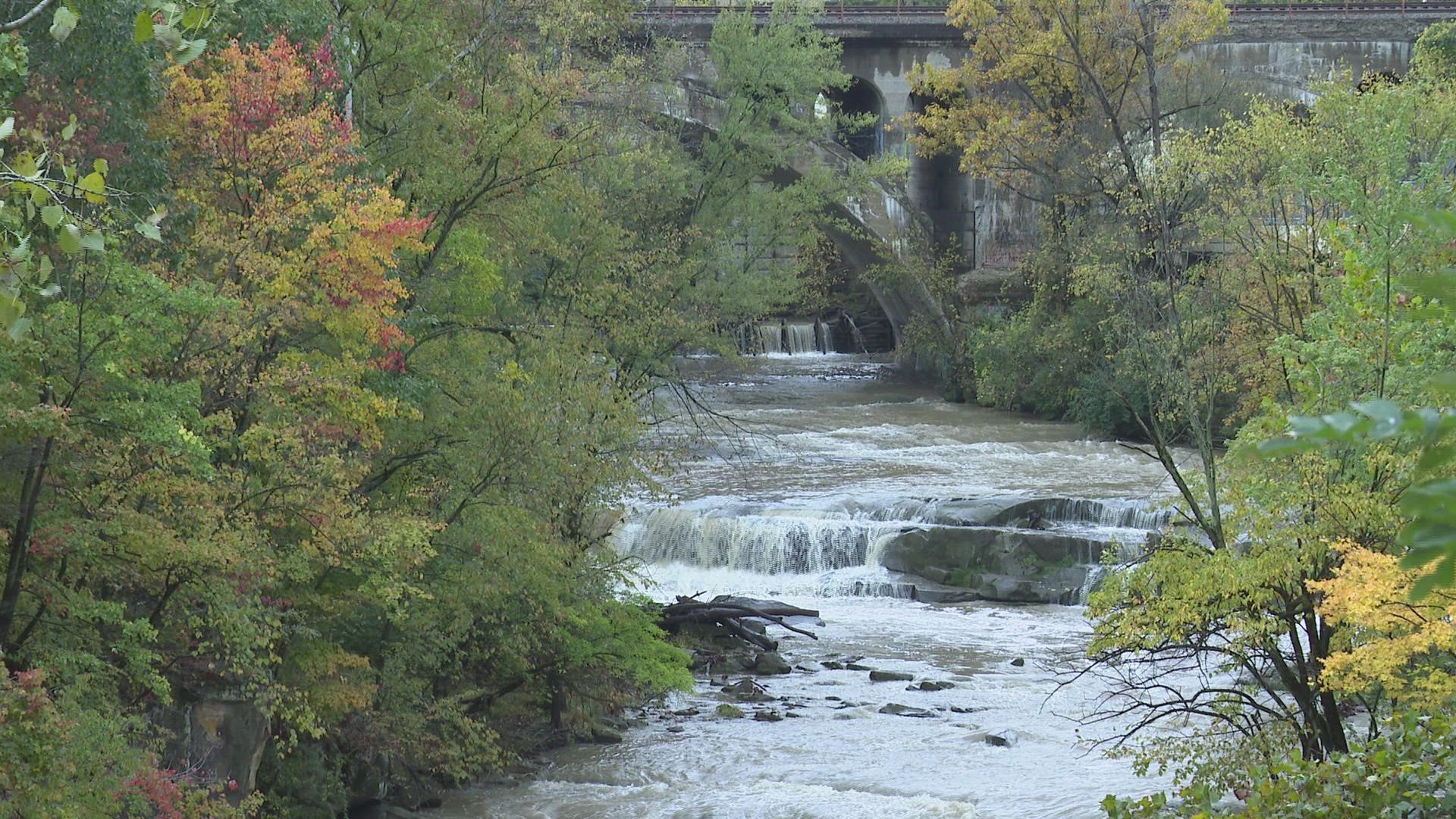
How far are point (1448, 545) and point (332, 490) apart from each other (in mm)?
11792

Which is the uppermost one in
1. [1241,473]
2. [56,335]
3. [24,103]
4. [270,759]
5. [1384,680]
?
[24,103]

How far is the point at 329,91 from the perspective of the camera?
15.8 m

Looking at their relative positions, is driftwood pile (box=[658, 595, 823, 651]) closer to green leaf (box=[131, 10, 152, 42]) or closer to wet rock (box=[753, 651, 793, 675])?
wet rock (box=[753, 651, 793, 675])

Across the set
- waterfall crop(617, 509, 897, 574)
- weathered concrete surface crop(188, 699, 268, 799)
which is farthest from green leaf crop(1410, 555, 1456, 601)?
waterfall crop(617, 509, 897, 574)

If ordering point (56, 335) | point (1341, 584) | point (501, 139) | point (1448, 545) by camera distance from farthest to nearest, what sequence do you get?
point (501, 139)
point (1341, 584)
point (56, 335)
point (1448, 545)

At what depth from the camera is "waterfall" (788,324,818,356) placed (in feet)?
188

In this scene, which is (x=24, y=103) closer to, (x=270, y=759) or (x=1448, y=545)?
(x=270, y=759)

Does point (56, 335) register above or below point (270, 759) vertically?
above

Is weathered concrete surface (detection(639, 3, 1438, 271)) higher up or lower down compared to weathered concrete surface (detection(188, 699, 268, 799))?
higher up

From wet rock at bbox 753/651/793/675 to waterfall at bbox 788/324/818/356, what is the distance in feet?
119

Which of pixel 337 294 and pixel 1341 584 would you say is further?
pixel 337 294

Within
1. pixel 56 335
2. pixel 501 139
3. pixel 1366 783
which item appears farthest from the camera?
pixel 501 139

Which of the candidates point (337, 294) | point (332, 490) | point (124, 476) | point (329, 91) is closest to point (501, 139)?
point (329, 91)

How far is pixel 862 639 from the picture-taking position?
2264 cm
